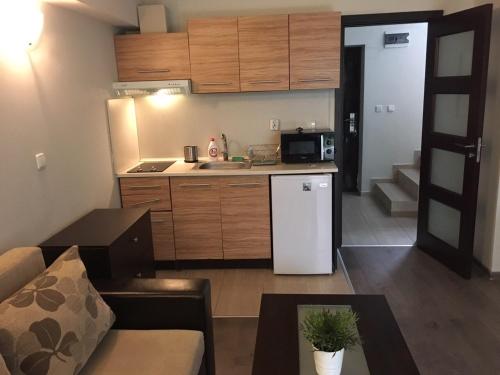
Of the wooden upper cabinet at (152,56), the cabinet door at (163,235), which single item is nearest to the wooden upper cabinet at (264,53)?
the wooden upper cabinet at (152,56)

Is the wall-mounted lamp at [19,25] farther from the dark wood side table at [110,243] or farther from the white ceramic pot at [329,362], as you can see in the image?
the white ceramic pot at [329,362]

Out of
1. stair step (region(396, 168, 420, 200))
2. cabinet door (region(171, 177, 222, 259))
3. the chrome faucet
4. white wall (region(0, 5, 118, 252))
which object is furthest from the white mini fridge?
stair step (region(396, 168, 420, 200))

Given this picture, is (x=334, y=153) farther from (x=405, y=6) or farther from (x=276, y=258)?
(x=405, y=6)

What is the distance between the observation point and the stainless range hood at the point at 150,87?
3.54m

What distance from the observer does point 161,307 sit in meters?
2.06

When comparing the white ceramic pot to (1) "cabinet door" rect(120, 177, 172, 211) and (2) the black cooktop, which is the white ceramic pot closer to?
(1) "cabinet door" rect(120, 177, 172, 211)

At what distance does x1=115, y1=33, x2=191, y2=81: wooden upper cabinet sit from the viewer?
3625 millimetres

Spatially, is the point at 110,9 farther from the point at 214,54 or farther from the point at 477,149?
the point at 477,149

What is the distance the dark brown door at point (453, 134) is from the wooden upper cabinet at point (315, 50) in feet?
2.96

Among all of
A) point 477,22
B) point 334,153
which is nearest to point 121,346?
point 334,153

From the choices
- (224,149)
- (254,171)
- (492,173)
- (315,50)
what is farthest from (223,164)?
(492,173)

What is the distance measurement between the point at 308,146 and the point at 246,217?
81 centimetres

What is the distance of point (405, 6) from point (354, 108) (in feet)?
7.43

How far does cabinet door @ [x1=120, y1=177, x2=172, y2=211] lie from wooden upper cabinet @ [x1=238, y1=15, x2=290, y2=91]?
1.07 m
